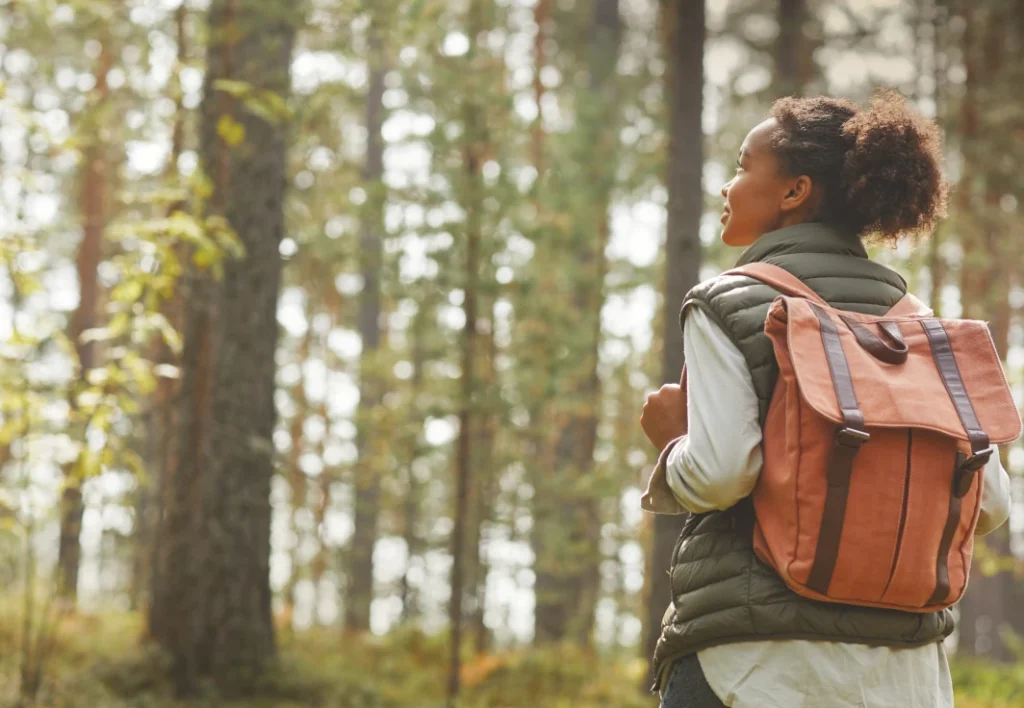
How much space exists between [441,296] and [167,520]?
3288mm

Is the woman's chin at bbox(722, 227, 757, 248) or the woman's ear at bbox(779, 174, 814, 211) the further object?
the woman's chin at bbox(722, 227, 757, 248)

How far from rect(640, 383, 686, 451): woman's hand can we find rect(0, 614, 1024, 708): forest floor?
5.65 metres

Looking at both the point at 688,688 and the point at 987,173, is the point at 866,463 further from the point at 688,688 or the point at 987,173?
the point at 987,173

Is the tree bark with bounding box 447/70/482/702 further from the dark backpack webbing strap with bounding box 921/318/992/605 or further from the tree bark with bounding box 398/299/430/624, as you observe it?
the dark backpack webbing strap with bounding box 921/318/992/605

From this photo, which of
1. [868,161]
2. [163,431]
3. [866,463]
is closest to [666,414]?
[866,463]

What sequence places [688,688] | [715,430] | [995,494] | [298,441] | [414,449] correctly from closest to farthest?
[715,430], [688,688], [995,494], [414,449], [298,441]

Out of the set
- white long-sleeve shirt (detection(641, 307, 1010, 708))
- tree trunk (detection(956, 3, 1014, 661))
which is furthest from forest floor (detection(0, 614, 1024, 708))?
white long-sleeve shirt (detection(641, 307, 1010, 708))

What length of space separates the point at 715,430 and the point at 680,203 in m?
6.28

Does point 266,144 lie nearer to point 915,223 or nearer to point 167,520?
point 167,520

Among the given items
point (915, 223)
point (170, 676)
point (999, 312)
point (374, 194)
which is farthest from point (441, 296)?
point (999, 312)

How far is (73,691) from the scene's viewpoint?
7.06 metres

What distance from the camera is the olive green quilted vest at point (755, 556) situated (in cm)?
205

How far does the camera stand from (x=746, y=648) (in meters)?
2.08

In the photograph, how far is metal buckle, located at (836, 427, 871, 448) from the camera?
195 cm
